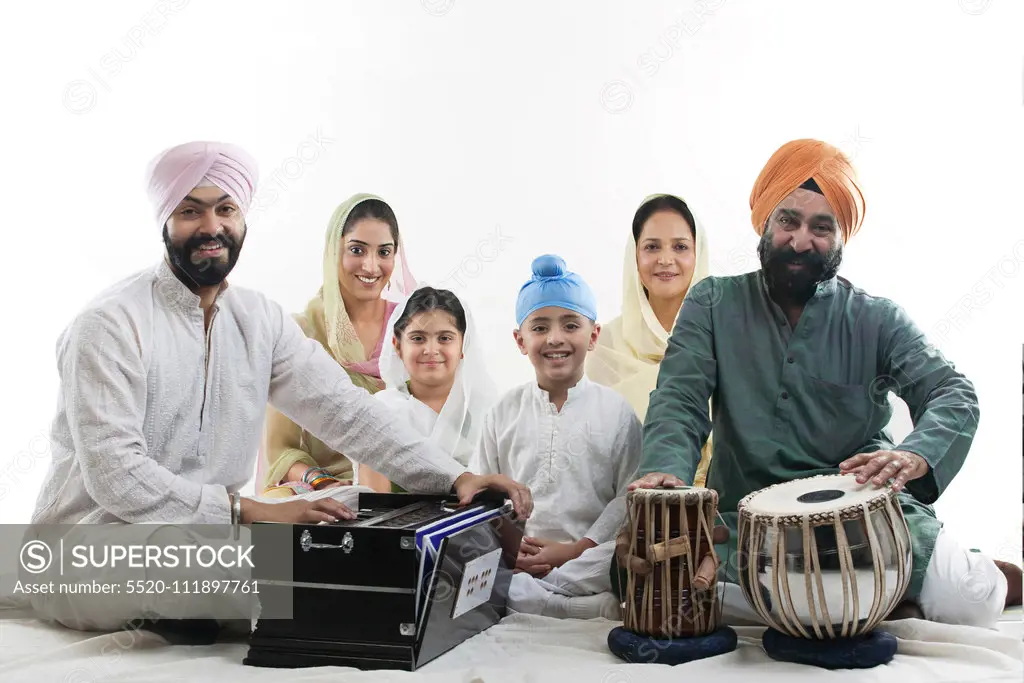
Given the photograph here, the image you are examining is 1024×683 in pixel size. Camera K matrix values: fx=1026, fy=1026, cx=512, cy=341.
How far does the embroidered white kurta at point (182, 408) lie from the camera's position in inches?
106

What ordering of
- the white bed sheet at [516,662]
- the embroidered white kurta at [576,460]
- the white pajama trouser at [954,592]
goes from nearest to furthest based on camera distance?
the white bed sheet at [516,662], the white pajama trouser at [954,592], the embroidered white kurta at [576,460]

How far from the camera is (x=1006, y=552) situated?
12.3ft

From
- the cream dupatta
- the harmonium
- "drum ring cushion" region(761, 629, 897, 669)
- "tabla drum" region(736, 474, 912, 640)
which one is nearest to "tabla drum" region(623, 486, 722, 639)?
"tabla drum" region(736, 474, 912, 640)

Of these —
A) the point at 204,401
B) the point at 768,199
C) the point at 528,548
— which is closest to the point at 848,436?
the point at 768,199

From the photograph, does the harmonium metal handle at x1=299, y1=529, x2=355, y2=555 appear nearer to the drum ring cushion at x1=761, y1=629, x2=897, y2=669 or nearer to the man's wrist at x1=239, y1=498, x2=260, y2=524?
the man's wrist at x1=239, y1=498, x2=260, y2=524

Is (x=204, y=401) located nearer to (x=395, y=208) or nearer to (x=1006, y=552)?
(x=395, y=208)

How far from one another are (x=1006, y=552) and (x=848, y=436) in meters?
1.14

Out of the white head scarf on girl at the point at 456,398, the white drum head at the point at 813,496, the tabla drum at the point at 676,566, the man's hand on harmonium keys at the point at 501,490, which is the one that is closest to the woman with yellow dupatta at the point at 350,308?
the white head scarf on girl at the point at 456,398

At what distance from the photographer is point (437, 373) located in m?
3.80

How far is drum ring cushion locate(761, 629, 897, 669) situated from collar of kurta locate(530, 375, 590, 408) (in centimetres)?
113

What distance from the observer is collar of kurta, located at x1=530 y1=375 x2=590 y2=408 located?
3.42 m

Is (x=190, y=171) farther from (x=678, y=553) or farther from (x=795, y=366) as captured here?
(x=795, y=366)

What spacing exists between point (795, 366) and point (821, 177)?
585mm

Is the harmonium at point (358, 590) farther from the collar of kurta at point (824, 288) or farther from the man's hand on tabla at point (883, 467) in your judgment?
the collar of kurta at point (824, 288)
